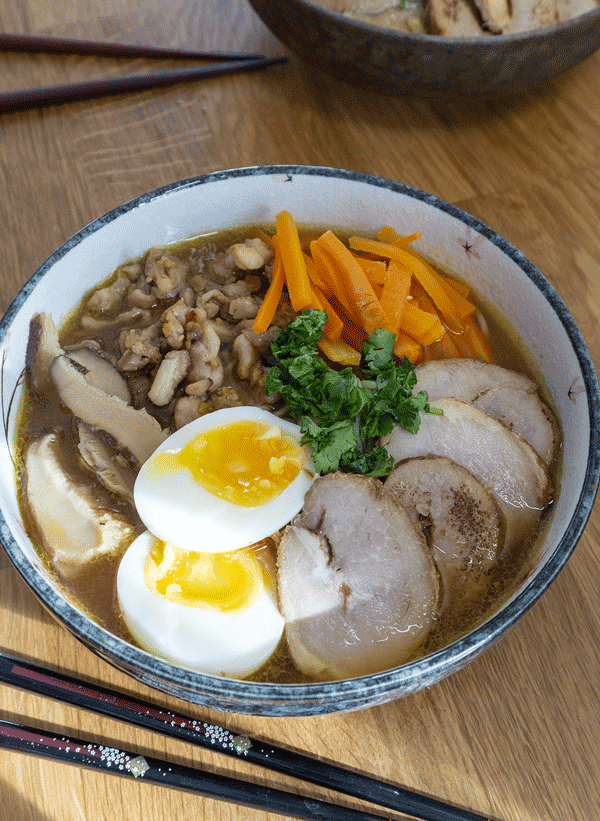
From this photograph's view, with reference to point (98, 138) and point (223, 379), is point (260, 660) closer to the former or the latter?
point (223, 379)

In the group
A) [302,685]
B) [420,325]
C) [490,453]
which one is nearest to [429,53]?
[420,325]

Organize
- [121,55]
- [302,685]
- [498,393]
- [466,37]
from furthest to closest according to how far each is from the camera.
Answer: [121,55] → [466,37] → [498,393] → [302,685]

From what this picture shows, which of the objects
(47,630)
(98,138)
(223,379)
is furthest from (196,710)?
(98,138)

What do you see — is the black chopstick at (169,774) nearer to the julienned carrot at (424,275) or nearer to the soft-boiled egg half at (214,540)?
the soft-boiled egg half at (214,540)

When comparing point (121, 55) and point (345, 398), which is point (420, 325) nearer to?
point (345, 398)

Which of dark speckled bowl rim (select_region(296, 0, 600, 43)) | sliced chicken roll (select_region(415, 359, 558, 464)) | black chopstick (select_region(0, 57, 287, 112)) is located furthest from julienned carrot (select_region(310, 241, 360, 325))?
black chopstick (select_region(0, 57, 287, 112))

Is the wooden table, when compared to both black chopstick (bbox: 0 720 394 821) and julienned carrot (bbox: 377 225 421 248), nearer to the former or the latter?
black chopstick (bbox: 0 720 394 821)
